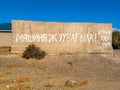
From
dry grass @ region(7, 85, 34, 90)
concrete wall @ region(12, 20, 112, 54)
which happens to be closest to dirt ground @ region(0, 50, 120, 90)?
dry grass @ region(7, 85, 34, 90)

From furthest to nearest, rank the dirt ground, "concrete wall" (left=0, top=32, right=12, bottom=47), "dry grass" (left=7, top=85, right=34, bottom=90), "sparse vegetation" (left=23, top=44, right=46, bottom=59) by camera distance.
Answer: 1. "concrete wall" (left=0, top=32, right=12, bottom=47)
2. "sparse vegetation" (left=23, top=44, right=46, bottom=59)
3. the dirt ground
4. "dry grass" (left=7, top=85, right=34, bottom=90)

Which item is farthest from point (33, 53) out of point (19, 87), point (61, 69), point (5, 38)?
point (5, 38)

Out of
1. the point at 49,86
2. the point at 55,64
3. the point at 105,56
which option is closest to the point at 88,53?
the point at 105,56

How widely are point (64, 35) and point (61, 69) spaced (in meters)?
6.04

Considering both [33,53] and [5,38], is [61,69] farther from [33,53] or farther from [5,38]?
[5,38]

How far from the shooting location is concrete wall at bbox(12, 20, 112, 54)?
2872 cm

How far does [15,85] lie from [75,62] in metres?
12.0

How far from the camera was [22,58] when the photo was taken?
27406 mm

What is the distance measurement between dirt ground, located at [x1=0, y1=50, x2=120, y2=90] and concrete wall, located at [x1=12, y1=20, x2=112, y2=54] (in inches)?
31.9

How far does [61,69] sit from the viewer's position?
24188 mm

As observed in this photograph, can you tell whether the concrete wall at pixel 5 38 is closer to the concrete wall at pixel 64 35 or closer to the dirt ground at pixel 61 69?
the concrete wall at pixel 64 35

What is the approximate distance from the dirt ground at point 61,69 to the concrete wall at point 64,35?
81 cm

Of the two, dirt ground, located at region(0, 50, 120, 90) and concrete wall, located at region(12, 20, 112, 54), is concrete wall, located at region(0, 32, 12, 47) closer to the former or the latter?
concrete wall, located at region(12, 20, 112, 54)

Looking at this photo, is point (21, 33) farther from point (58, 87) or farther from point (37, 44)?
point (58, 87)
